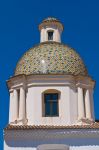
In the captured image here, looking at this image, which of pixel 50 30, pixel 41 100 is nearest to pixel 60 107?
pixel 41 100

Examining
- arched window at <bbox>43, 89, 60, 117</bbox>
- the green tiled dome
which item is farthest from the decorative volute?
arched window at <bbox>43, 89, 60, 117</bbox>

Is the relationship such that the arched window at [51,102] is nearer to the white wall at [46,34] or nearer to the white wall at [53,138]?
the white wall at [53,138]

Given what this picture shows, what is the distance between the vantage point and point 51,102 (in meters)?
22.2

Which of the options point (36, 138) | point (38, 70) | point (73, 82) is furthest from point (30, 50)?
point (36, 138)

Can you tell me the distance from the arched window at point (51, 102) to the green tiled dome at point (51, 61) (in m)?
1.11

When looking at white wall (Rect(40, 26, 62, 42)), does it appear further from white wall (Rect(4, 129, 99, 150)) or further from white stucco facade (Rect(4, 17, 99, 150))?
white wall (Rect(4, 129, 99, 150))

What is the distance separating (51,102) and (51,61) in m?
2.30

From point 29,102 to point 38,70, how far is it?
1.82m

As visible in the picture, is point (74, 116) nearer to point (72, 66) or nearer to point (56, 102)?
point (56, 102)

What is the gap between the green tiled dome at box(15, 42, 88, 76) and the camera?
74.5 feet

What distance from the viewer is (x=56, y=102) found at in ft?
72.7

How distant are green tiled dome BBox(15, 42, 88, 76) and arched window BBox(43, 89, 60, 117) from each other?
111 cm

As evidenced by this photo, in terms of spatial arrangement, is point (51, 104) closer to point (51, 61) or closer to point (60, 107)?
point (60, 107)

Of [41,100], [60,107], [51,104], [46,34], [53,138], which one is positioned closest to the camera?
[53,138]
